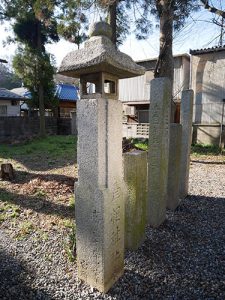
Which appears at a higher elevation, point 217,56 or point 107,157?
point 217,56

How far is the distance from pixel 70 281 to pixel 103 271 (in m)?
0.49

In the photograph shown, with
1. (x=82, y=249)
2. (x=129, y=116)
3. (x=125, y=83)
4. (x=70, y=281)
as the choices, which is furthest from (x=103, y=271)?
(x=125, y=83)

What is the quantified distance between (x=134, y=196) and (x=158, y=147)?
0.99 metres

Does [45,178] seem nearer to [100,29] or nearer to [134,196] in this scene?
[134,196]

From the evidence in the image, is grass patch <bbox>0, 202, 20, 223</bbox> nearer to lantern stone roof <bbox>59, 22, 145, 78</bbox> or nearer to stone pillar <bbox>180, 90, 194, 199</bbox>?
lantern stone roof <bbox>59, 22, 145, 78</bbox>

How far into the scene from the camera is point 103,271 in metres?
2.50

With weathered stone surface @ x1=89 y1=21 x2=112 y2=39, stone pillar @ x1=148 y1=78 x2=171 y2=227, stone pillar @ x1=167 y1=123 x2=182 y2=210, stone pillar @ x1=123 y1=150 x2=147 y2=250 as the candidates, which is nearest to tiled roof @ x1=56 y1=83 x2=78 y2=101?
stone pillar @ x1=167 y1=123 x2=182 y2=210

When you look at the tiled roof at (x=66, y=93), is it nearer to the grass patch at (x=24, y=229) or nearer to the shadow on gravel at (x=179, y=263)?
the grass patch at (x=24, y=229)

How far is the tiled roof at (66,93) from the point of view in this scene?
2266 centimetres

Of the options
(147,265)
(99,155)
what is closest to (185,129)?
(147,265)

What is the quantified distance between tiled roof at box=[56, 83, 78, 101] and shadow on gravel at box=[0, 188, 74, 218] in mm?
17753

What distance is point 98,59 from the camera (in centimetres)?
211

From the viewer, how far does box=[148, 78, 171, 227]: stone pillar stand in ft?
12.2

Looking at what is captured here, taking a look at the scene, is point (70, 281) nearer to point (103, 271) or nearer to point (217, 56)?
point (103, 271)
